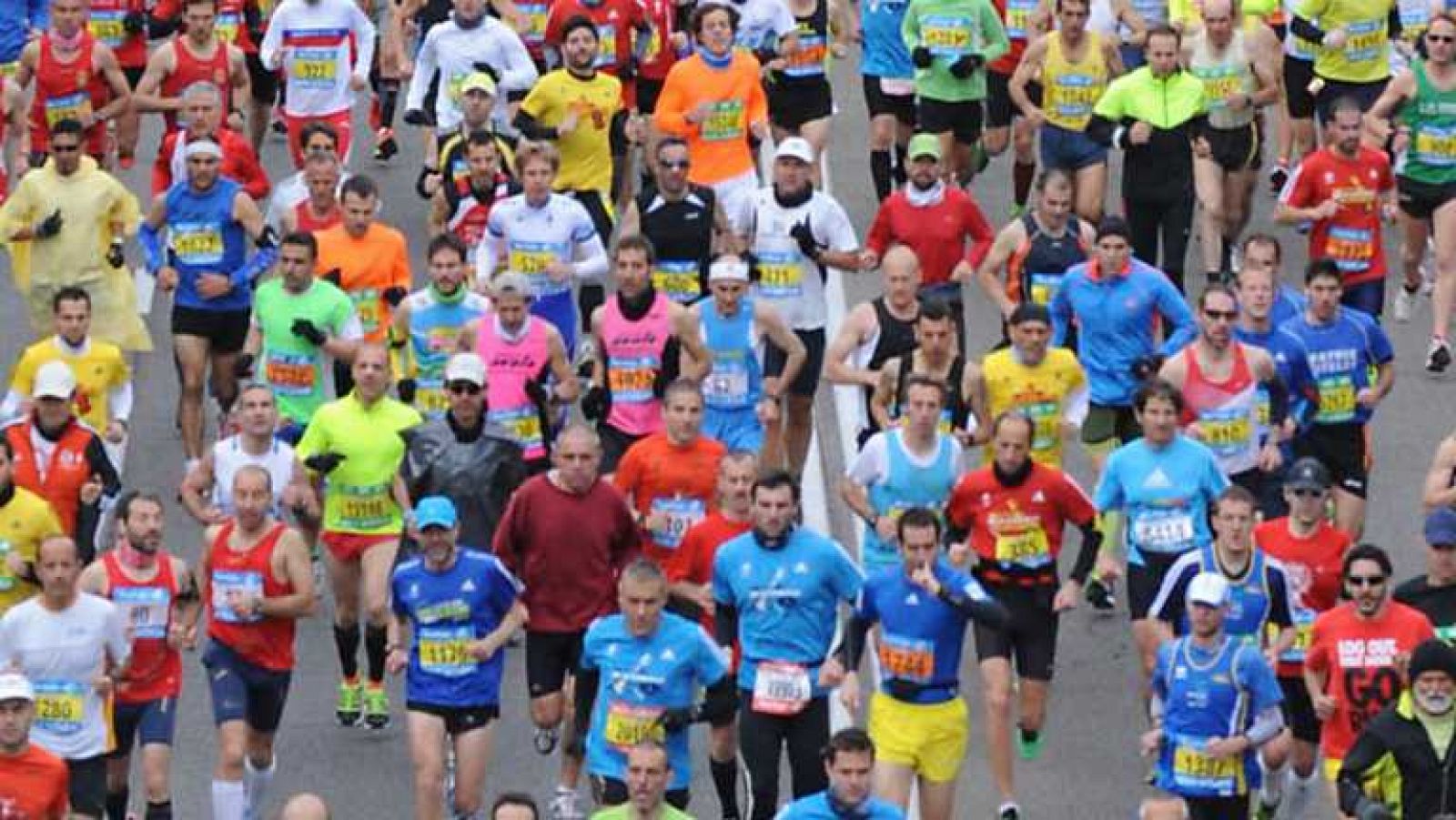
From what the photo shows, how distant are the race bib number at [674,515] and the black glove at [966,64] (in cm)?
686

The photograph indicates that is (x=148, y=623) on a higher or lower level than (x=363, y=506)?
higher

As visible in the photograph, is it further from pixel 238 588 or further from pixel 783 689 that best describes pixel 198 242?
pixel 783 689

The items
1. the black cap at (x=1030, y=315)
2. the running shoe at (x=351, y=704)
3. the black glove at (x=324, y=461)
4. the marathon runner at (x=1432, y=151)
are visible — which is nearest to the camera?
the black glove at (x=324, y=461)

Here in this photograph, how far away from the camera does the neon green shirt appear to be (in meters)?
22.9

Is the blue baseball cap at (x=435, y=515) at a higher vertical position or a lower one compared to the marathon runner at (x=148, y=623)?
higher

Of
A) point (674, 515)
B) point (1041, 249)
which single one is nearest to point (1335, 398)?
point (1041, 249)

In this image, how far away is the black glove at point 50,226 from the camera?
2573 centimetres

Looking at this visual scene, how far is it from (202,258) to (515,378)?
8.86 ft

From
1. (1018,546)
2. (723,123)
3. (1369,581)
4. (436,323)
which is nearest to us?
(1369,581)

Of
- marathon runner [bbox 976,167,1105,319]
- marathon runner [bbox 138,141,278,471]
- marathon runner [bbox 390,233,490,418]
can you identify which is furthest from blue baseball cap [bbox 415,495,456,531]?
A: marathon runner [bbox 976,167,1105,319]

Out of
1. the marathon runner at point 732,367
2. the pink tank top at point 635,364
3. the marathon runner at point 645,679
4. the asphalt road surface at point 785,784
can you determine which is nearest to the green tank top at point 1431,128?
the asphalt road surface at point 785,784

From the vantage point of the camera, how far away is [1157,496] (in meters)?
22.3

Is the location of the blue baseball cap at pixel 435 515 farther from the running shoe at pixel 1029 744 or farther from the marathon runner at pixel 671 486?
the running shoe at pixel 1029 744

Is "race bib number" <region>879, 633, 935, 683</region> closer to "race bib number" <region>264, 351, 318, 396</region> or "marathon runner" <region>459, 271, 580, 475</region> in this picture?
"marathon runner" <region>459, 271, 580, 475</region>
